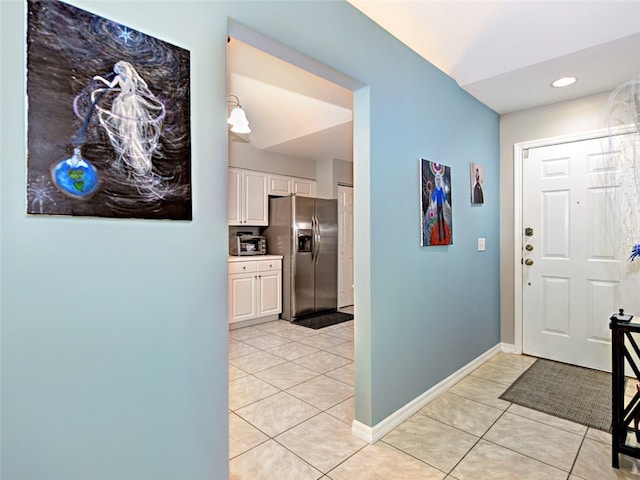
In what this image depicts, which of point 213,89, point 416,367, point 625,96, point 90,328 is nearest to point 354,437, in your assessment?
point 416,367

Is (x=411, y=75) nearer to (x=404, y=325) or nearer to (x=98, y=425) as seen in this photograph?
(x=404, y=325)

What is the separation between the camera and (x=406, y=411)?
2.29m

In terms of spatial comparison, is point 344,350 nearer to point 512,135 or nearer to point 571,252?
point 571,252

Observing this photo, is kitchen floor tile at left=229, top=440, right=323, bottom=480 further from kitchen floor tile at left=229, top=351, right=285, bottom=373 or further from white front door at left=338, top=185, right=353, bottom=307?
white front door at left=338, top=185, right=353, bottom=307

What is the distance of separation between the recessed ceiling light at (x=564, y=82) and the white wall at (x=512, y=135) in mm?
420

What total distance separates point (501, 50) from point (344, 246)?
12.1 feet

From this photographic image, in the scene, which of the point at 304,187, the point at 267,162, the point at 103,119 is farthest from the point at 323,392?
the point at 304,187

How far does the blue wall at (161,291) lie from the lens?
97cm

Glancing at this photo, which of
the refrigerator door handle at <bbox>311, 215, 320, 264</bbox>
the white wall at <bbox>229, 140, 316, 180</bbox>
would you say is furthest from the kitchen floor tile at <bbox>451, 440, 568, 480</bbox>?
the white wall at <bbox>229, 140, 316, 180</bbox>

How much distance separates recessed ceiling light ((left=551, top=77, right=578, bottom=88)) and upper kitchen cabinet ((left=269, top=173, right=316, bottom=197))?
10.9 ft

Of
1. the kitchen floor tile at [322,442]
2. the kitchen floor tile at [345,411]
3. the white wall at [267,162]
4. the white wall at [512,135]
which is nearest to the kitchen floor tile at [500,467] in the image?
the kitchen floor tile at [322,442]

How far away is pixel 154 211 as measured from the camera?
3.93ft

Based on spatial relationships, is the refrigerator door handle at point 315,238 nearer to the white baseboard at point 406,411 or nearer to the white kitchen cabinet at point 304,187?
the white kitchen cabinet at point 304,187

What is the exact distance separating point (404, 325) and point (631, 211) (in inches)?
80.4
